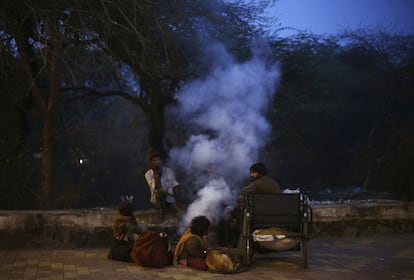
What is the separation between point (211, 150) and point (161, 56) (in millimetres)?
4515

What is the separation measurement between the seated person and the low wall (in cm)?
75

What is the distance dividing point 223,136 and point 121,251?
297 centimetres

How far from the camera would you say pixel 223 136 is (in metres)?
9.46

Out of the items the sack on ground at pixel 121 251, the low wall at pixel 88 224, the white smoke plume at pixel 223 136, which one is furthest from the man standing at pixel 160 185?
the sack on ground at pixel 121 251

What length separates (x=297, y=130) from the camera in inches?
709

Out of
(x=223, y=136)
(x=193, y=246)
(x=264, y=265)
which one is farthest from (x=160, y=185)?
(x=264, y=265)

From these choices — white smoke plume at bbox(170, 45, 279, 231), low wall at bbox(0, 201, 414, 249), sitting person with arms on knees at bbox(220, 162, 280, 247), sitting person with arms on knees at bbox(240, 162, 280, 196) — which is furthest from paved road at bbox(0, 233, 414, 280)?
white smoke plume at bbox(170, 45, 279, 231)

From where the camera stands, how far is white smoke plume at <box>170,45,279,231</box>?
A: 8.50 meters

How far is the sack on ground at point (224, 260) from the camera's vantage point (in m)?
6.75

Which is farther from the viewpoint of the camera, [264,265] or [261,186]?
[261,186]

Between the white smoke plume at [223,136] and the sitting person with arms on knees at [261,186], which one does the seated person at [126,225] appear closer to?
the white smoke plume at [223,136]

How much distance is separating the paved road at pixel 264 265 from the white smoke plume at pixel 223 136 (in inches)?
49.3

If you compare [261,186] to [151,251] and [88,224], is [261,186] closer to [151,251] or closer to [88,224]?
[151,251]

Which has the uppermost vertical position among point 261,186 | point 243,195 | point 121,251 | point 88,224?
point 261,186
